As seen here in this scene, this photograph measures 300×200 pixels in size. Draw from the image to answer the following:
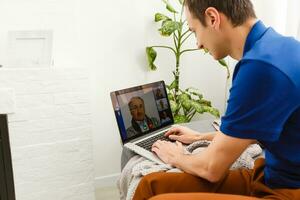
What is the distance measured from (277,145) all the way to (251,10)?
409 mm

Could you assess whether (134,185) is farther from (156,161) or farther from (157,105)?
(157,105)

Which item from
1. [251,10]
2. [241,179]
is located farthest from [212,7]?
[241,179]

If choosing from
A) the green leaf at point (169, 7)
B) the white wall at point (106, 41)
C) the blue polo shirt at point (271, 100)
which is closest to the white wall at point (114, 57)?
the white wall at point (106, 41)

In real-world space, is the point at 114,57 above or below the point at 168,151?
above

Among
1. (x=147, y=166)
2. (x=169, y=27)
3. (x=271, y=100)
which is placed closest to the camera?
(x=271, y=100)

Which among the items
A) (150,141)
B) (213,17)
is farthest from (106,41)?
(213,17)

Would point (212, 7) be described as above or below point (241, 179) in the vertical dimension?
above

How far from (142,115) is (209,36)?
620 mm

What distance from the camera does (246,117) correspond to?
0.86 meters

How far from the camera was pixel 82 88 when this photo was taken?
70.7 inches

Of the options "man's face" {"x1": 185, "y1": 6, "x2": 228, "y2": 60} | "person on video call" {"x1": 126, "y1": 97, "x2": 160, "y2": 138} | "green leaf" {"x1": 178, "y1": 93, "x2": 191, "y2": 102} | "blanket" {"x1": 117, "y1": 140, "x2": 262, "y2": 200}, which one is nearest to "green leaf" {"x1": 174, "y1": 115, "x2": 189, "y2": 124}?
"green leaf" {"x1": 178, "y1": 93, "x2": 191, "y2": 102}

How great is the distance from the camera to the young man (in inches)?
33.0

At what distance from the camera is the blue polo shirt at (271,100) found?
0.83 m

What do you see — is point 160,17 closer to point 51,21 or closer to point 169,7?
point 169,7
